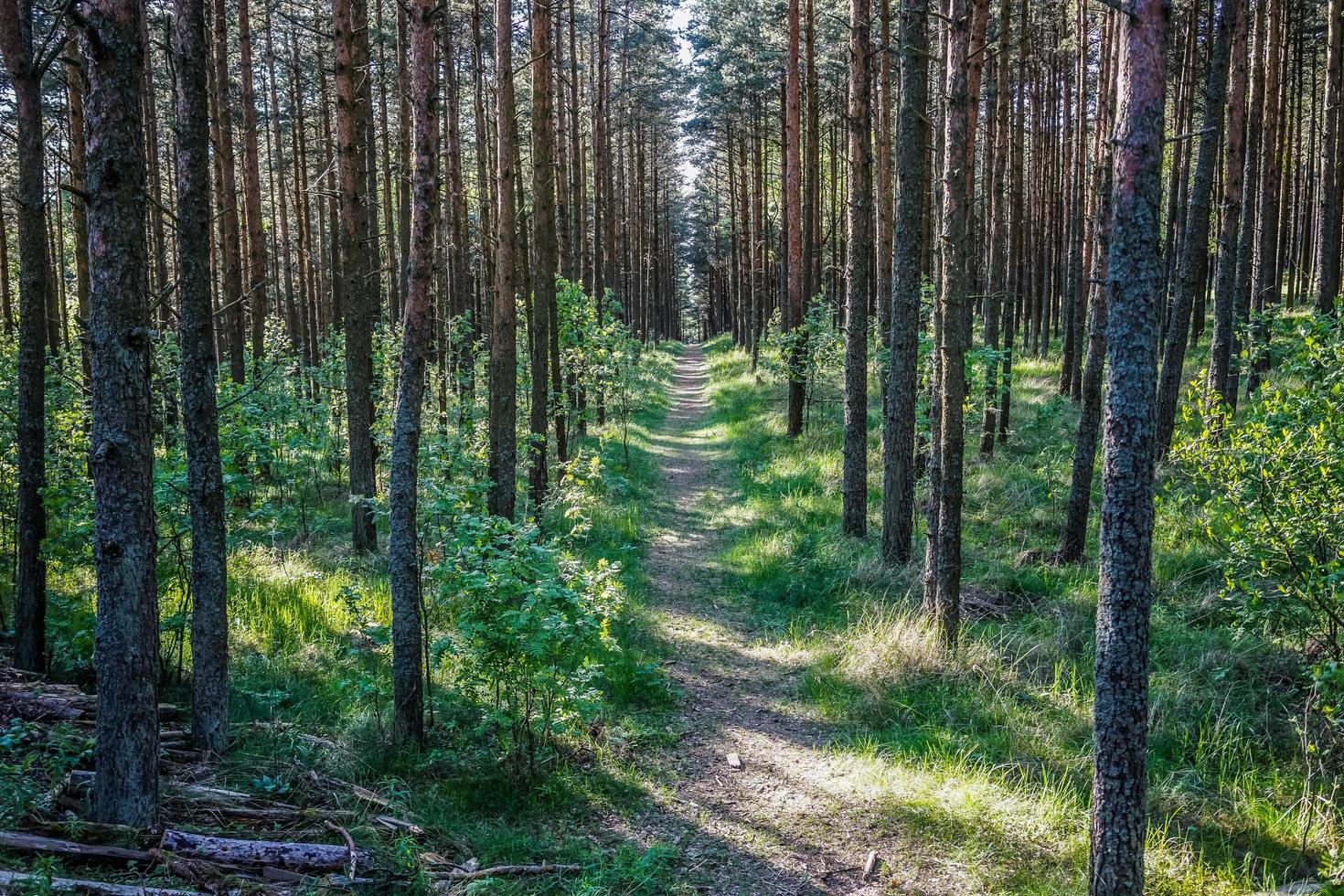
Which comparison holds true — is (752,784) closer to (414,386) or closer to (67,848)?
(414,386)

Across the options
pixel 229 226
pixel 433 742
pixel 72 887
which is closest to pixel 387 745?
pixel 433 742

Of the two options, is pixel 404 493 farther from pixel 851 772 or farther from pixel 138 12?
pixel 851 772

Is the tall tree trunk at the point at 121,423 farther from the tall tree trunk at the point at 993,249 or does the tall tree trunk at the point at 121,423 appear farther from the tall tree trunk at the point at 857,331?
the tall tree trunk at the point at 993,249

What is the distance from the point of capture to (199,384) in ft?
16.7

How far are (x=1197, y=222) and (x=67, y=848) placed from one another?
13.2 meters

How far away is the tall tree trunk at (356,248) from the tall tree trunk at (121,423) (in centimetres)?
567

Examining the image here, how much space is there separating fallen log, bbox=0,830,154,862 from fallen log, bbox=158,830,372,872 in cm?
14

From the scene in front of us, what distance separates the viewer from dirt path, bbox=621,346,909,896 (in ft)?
16.2

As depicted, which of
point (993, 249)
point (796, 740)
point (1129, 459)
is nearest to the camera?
point (1129, 459)

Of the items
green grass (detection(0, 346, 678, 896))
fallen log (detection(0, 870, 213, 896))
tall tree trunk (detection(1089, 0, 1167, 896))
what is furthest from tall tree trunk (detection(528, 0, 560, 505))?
tall tree trunk (detection(1089, 0, 1167, 896))

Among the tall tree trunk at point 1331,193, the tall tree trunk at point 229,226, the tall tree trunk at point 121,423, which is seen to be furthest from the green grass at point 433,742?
the tall tree trunk at point 1331,193

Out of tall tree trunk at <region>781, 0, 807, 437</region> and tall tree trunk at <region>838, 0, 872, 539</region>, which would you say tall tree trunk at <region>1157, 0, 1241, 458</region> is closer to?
tall tree trunk at <region>838, 0, 872, 539</region>

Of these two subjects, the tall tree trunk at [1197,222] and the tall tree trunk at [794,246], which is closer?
the tall tree trunk at [1197,222]

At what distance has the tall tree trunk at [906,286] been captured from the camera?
26.0 feet
